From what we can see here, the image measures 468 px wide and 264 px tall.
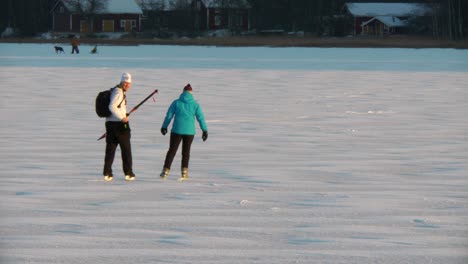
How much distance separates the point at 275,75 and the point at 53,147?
21.9 metres

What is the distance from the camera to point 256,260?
7508mm

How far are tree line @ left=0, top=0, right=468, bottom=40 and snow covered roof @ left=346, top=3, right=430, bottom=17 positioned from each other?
1.14 meters

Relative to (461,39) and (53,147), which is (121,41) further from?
(53,147)

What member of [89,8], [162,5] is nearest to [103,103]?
[89,8]

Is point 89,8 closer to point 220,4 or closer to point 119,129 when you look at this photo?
point 220,4

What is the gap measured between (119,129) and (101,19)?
99.6m

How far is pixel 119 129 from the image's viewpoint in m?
11.5

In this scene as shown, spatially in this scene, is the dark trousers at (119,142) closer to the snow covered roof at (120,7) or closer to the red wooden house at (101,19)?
the red wooden house at (101,19)

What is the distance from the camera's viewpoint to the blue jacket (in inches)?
455

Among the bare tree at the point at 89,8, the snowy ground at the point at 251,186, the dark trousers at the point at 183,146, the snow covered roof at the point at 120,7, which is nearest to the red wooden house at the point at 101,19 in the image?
the snow covered roof at the point at 120,7

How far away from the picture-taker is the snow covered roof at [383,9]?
112 m

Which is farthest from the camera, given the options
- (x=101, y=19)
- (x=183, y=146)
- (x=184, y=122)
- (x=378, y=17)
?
(x=378, y=17)

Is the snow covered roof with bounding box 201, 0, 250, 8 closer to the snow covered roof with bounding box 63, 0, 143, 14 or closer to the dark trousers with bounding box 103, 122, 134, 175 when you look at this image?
the snow covered roof with bounding box 63, 0, 143, 14

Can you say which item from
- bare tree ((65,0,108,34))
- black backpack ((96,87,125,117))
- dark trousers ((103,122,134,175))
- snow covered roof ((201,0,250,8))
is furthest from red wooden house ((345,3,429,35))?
black backpack ((96,87,125,117))
